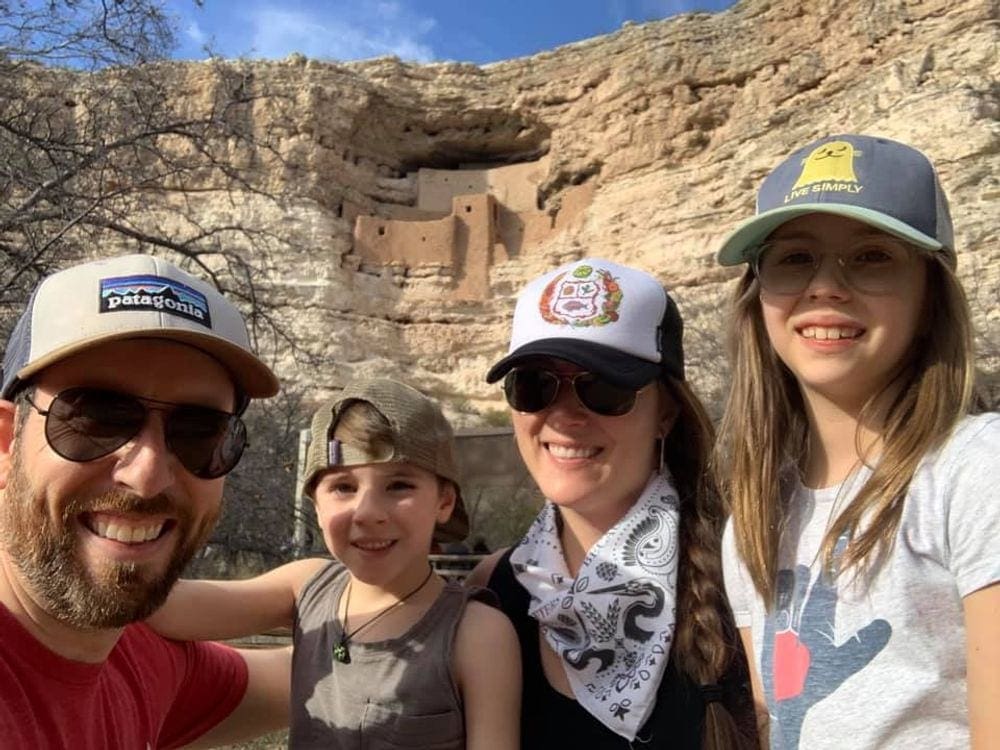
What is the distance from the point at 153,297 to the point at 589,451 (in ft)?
2.66

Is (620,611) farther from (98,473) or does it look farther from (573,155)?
(573,155)

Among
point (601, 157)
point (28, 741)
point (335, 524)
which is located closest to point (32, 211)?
point (335, 524)

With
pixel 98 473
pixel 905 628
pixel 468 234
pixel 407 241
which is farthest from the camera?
pixel 468 234

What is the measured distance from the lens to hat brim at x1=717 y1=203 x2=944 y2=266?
122 cm

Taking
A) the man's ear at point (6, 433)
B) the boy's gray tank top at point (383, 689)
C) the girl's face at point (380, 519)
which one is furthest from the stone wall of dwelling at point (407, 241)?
the man's ear at point (6, 433)

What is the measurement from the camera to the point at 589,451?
5.03 ft

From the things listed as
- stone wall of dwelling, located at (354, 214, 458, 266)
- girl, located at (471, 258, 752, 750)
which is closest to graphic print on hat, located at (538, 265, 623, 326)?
girl, located at (471, 258, 752, 750)

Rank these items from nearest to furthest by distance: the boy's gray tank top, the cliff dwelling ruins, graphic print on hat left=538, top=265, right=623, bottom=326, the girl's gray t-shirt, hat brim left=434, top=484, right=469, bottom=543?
1. the girl's gray t-shirt
2. the boy's gray tank top
3. graphic print on hat left=538, top=265, right=623, bottom=326
4. hat brim left=434, top=484, right=469, bottom=543
5. the cliff dwelling ruins

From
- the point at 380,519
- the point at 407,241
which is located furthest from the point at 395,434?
the point at 407,241

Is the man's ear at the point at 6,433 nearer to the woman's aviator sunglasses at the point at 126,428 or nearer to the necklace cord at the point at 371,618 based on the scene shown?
the woman's aviator sunglasses at the point at 126,428

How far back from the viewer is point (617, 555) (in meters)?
1.48

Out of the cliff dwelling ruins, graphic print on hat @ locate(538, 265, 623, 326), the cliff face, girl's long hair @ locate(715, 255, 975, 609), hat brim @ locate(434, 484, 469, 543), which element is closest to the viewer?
girl's long hair @ locate(715, 255, 975, 609)

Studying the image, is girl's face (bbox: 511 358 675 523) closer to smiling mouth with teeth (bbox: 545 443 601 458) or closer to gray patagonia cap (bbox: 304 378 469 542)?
smiling mouth with teeth (bbox: 545 443 601 458)

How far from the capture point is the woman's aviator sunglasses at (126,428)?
119 cm
